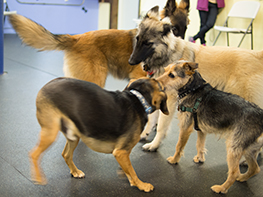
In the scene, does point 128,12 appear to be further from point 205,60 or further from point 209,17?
point 205,60

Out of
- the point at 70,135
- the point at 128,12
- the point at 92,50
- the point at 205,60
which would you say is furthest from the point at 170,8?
the point at 128,12

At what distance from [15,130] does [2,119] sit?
0.35 meters

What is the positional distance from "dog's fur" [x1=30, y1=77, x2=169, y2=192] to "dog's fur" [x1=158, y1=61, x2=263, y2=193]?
16.4 inches

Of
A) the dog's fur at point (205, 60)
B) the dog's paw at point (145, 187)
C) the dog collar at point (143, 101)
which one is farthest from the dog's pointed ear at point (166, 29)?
the dog's paw at point (145, 187)

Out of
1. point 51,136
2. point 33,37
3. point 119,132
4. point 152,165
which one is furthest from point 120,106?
point 33,37

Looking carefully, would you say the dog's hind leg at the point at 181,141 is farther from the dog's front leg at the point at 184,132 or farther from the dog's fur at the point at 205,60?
the dog's fur at the point at 205,60

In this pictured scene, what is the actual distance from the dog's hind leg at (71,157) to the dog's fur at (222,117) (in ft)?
2.82

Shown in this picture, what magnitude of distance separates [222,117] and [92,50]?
1.48 meters

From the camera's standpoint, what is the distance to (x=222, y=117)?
1.98 m

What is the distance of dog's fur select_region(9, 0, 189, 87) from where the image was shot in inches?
101

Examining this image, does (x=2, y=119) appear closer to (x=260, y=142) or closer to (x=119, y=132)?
(x=119, y=132)

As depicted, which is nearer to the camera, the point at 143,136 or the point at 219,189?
the point at 219,189

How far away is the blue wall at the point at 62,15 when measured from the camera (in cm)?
962

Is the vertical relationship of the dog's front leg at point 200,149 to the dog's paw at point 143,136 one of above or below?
above
